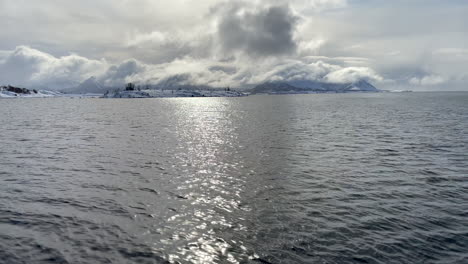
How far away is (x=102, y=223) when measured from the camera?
1891cm

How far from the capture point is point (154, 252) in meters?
15.4

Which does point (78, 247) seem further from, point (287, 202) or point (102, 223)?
point (287, 202)

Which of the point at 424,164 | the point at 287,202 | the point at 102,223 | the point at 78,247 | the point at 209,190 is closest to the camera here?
the point at 78,247

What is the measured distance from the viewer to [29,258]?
48.8 feet

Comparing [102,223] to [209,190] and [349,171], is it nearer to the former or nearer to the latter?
[209,190]

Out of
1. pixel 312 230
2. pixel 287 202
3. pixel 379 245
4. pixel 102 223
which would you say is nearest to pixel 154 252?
pixel 102 223

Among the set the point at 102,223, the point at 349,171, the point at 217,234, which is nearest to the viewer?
the point at 217,234

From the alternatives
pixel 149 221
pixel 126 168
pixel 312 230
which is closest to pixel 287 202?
pixel 312 230

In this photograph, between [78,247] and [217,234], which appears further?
[217,234]

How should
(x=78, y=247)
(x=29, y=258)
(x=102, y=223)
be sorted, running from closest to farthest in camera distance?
1. (x=29, y=258)
2. (x=78, y=247)
3. (x=102, y=223)

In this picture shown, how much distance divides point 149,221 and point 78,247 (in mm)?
4522

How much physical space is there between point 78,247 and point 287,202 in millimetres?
15147

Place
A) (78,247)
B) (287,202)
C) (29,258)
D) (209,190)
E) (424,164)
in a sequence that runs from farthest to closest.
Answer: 1. (424,164)
2. (209,190)
3. (287,202)
4. (78,247)
5. (29,258)

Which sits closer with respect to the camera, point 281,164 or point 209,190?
point 209,190
